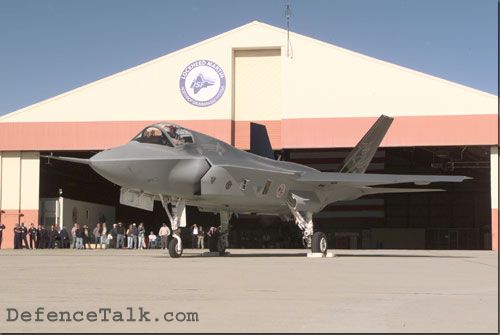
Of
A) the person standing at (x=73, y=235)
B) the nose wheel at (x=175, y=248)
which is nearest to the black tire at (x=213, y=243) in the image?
the nose wheel at (x=175, y=248)

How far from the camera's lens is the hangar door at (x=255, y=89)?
35.3 m

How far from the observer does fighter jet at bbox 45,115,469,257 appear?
Answer: 18.3m

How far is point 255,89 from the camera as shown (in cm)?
3559

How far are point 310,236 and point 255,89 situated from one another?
49.9 ft

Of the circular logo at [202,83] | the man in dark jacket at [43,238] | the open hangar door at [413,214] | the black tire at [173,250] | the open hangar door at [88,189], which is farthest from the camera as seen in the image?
the open hangar door at [413,214]

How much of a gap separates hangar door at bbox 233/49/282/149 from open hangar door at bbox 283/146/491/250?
37.8 feet

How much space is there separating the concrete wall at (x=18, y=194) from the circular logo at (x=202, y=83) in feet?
28.9

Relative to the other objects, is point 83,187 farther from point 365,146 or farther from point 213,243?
point 213,243

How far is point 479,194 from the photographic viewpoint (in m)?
53.6

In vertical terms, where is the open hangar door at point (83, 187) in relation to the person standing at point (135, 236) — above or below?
above

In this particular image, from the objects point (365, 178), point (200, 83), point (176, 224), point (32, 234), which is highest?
point (200, 83)

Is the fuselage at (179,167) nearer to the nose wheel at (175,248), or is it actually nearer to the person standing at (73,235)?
the nose wheel at (175,248)

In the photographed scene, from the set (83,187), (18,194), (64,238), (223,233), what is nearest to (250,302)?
(223,233)

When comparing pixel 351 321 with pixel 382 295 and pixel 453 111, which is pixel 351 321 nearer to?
pixel 382 295
